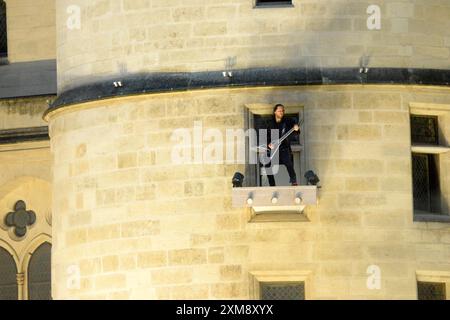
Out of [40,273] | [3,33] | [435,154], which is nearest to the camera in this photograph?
[435,154]

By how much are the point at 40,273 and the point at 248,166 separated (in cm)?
677

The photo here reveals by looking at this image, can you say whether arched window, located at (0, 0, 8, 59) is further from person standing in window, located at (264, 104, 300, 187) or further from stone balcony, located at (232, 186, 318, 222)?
stone balcony, located at (232, 186, 318, 222)

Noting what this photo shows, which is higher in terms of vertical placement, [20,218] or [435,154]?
[435,154]

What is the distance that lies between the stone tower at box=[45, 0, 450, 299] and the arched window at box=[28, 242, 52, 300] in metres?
4.77

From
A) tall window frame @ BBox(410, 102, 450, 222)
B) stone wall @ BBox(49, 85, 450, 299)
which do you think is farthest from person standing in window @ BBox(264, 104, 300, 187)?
tall window frame @ BBox(410, 102, 450, 222)

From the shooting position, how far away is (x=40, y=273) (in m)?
37.1

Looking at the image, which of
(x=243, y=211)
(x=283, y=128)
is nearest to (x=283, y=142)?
(x=283, y=128)

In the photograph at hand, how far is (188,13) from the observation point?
31.7 meters

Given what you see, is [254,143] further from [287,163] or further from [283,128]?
[287,163]

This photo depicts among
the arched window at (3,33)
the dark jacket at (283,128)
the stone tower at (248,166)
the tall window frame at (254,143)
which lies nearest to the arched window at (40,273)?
the arched window at (3,33)

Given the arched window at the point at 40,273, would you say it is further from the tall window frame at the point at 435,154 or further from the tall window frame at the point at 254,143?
the tall window frame at the point at 435,154

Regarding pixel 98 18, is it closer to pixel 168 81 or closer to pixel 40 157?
pixel 168 81

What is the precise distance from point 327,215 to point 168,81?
2724 mm
